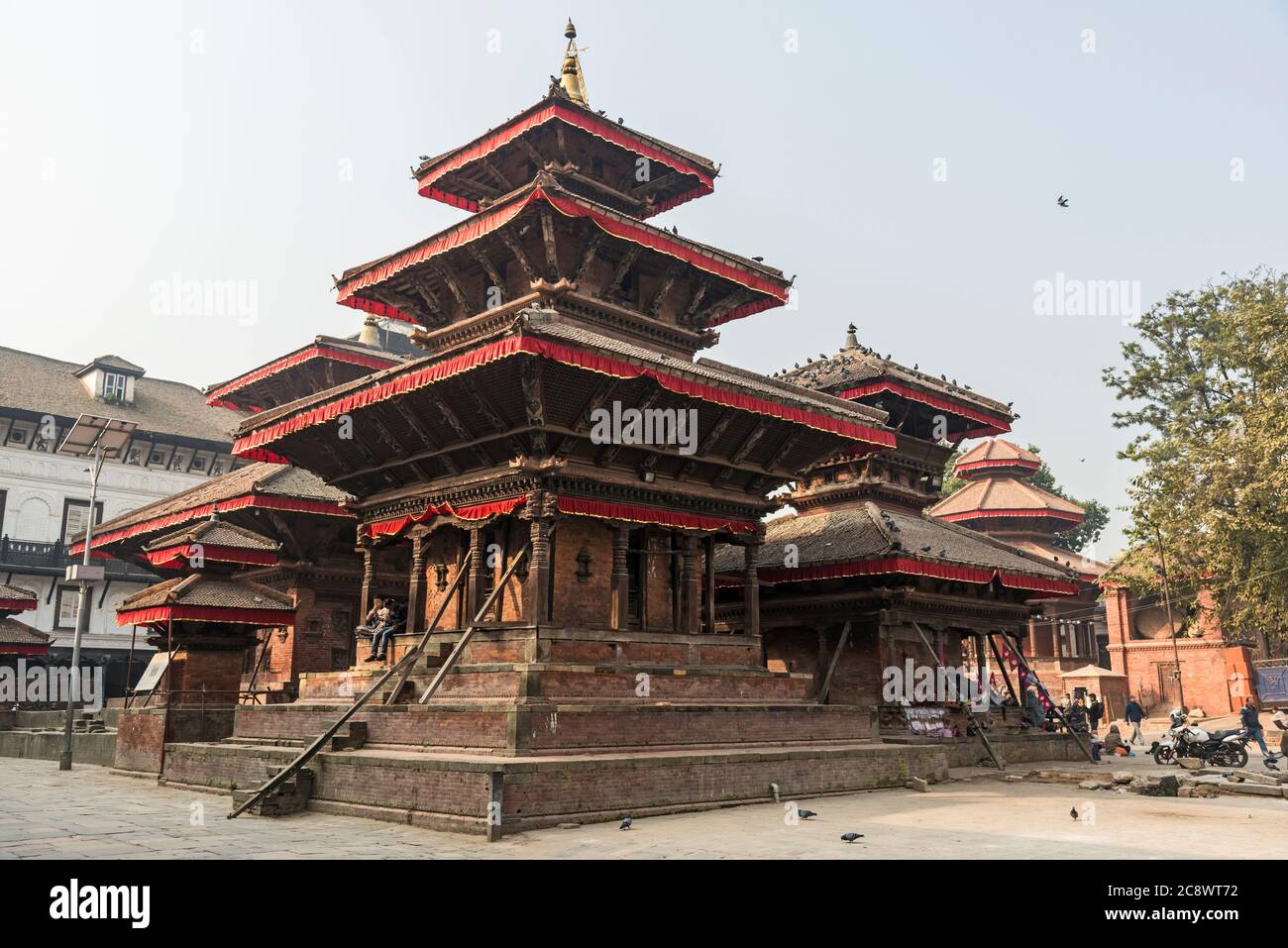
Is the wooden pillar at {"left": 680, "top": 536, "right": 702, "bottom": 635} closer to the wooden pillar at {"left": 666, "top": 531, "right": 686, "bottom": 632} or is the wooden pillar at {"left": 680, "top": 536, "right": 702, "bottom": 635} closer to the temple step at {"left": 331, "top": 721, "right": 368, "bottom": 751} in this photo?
the wooden pillar at {"left": 666, "top": 531, "right": 686, "bottom": 632}

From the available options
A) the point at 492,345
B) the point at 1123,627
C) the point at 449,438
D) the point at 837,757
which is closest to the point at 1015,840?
the point at 837,757

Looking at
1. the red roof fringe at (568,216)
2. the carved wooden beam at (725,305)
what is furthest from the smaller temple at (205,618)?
the carved wooden beam at (725,305)

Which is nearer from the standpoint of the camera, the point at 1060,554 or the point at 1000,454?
the point at 1060,554

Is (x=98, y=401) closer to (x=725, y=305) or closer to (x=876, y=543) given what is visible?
(x=725, y=305)

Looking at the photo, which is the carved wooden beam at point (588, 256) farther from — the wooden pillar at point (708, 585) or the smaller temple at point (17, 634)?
the smaller temple at point (17, 634)

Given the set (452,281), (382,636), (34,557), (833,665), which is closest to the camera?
(382,636)

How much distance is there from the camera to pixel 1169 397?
Result: 1513 inches

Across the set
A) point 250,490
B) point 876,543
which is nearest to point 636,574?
point 876,543

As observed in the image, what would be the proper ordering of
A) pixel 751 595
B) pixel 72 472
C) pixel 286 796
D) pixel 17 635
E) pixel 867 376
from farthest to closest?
pixel 72 472
pixel 17 635
pixel 867 376
pixel 751 595
pixel 286 796

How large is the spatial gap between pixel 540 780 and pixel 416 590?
6.97m

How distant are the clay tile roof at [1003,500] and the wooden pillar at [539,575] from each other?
34.2 m

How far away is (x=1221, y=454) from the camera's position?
3291 centimetres

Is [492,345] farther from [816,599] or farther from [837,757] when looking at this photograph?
[816,599]

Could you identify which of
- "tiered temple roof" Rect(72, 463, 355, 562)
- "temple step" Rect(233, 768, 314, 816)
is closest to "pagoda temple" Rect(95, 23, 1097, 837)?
"temple step" Rect(233, 768, 314, 816)
